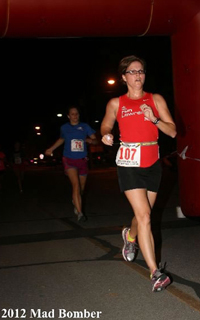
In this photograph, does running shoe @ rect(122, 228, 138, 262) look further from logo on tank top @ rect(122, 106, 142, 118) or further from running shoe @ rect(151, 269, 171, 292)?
logo on tank top @ rect(122, 106, 142, 118)

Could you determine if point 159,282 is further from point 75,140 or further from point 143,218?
point 75,140

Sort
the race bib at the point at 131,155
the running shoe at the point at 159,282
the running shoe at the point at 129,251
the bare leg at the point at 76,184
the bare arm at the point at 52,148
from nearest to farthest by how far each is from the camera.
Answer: the running shoe at the point at 159,282 < the race bib at the point at 131,155 < the running shoe at the point at 129,251 < the bare arm at the point at 52,148 < the bare leg at the point at 76,184

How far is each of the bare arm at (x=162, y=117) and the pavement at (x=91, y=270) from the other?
137 cm

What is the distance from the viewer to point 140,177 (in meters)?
4.53

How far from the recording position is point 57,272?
497 centimetres

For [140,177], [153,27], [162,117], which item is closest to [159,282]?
[140,177]

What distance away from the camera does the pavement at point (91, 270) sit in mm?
3766

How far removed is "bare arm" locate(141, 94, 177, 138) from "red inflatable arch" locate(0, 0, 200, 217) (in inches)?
96.2

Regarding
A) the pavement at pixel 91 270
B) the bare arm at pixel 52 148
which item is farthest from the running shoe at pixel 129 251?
the bare arm at pixel 52 148

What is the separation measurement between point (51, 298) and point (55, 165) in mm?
44101

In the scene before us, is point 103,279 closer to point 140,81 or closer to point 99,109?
point 140,81

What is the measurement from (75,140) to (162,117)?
3923 millimetres

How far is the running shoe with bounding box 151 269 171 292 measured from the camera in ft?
13.4

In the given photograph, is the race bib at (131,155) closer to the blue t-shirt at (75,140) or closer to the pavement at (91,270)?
the pavement at (91,270)
